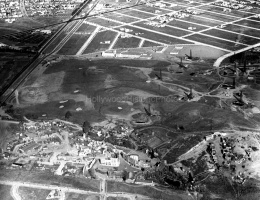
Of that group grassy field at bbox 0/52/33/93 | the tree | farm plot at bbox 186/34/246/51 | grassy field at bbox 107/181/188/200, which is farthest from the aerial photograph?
farm plot at bbox 186/34/246/51

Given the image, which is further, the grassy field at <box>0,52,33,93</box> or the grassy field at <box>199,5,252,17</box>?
the grassy field at <box>199,5,252,17</box>

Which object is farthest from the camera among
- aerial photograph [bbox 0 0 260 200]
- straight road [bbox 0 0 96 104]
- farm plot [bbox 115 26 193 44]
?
farm plot [bbox 115 26 193 44]

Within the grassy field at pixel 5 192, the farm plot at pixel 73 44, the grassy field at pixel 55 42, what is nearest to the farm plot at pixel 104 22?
the farm plot at pixel 73 44

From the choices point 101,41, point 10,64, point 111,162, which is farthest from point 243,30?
point 111,162

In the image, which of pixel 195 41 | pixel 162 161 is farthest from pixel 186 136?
pixel 195 41

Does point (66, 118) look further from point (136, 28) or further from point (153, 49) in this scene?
point (136, 28)

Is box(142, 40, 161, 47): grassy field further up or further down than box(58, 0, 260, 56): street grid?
further down

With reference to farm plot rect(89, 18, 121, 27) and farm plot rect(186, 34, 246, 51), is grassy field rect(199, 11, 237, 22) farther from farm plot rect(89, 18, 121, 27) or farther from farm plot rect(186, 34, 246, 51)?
farm plot rect(89, 18, 121, 27)

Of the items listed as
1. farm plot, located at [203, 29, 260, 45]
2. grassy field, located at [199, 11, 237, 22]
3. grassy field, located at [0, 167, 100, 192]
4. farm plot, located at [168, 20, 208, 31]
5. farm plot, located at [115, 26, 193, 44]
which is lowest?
grassy field, located at [0, 167, 100, 192]
